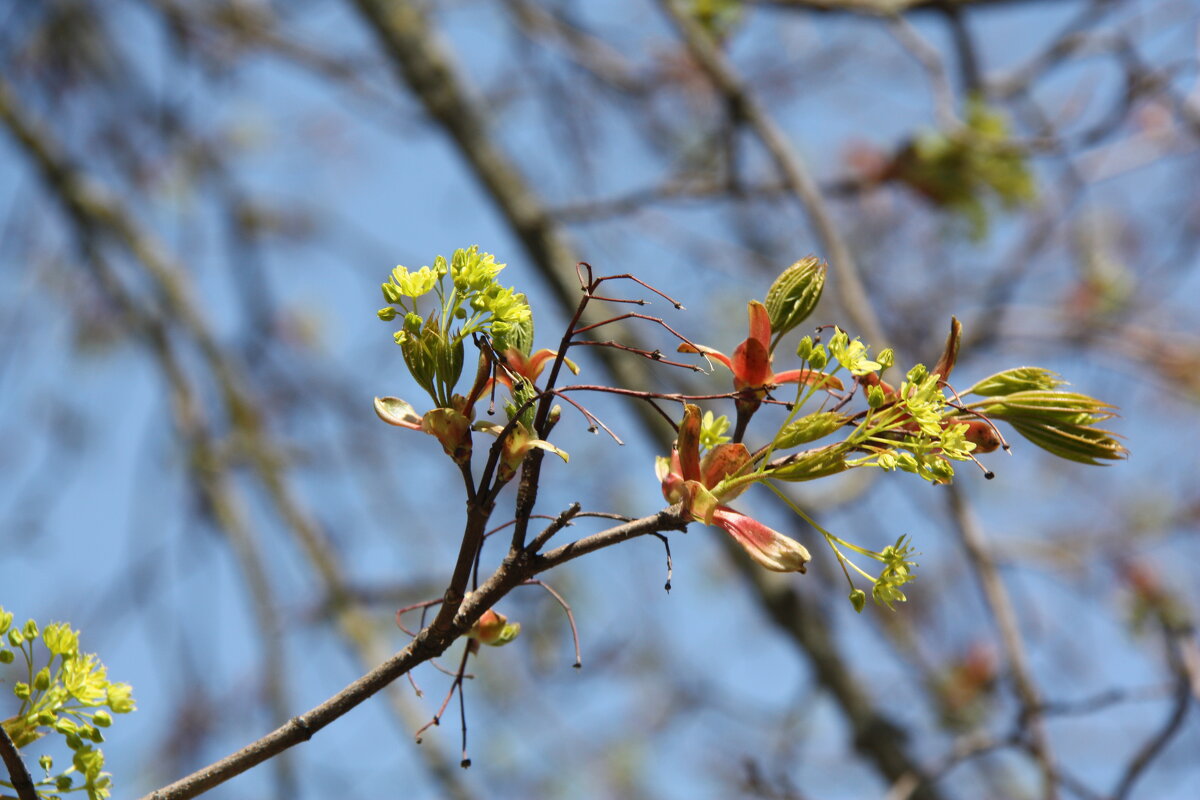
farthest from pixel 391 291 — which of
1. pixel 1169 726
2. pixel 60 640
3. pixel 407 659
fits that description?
pixel 1169 726

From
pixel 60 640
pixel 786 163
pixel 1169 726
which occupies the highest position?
pixel 786 163

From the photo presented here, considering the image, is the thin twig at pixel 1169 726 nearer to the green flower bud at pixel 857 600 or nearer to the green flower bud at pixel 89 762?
the green flower bud at pixel 857 600

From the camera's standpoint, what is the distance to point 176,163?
4227mm

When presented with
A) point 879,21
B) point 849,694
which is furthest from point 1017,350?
point 849,694

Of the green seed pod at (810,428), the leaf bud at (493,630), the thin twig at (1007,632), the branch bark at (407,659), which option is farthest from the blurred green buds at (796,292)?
the thin twig at (1007,632)

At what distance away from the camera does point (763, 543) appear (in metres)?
0.83

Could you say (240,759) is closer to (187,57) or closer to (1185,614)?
(1185,614)

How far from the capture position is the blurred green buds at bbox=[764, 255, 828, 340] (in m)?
0.92

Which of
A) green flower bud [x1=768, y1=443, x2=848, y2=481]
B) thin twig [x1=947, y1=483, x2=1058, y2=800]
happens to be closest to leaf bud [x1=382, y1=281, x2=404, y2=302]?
green flower bud [x1=768, y1=443, x2=848, y2=481]

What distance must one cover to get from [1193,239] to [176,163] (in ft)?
13.4

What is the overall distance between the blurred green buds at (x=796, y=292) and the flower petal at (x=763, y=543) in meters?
0.19

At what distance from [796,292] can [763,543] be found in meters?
0.23

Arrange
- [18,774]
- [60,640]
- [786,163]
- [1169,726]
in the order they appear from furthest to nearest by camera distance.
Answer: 1. [786,163]
2. [1169,726]
3. [60,640]
4. [18,774]

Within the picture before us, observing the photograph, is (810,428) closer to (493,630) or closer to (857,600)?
(857,600)
